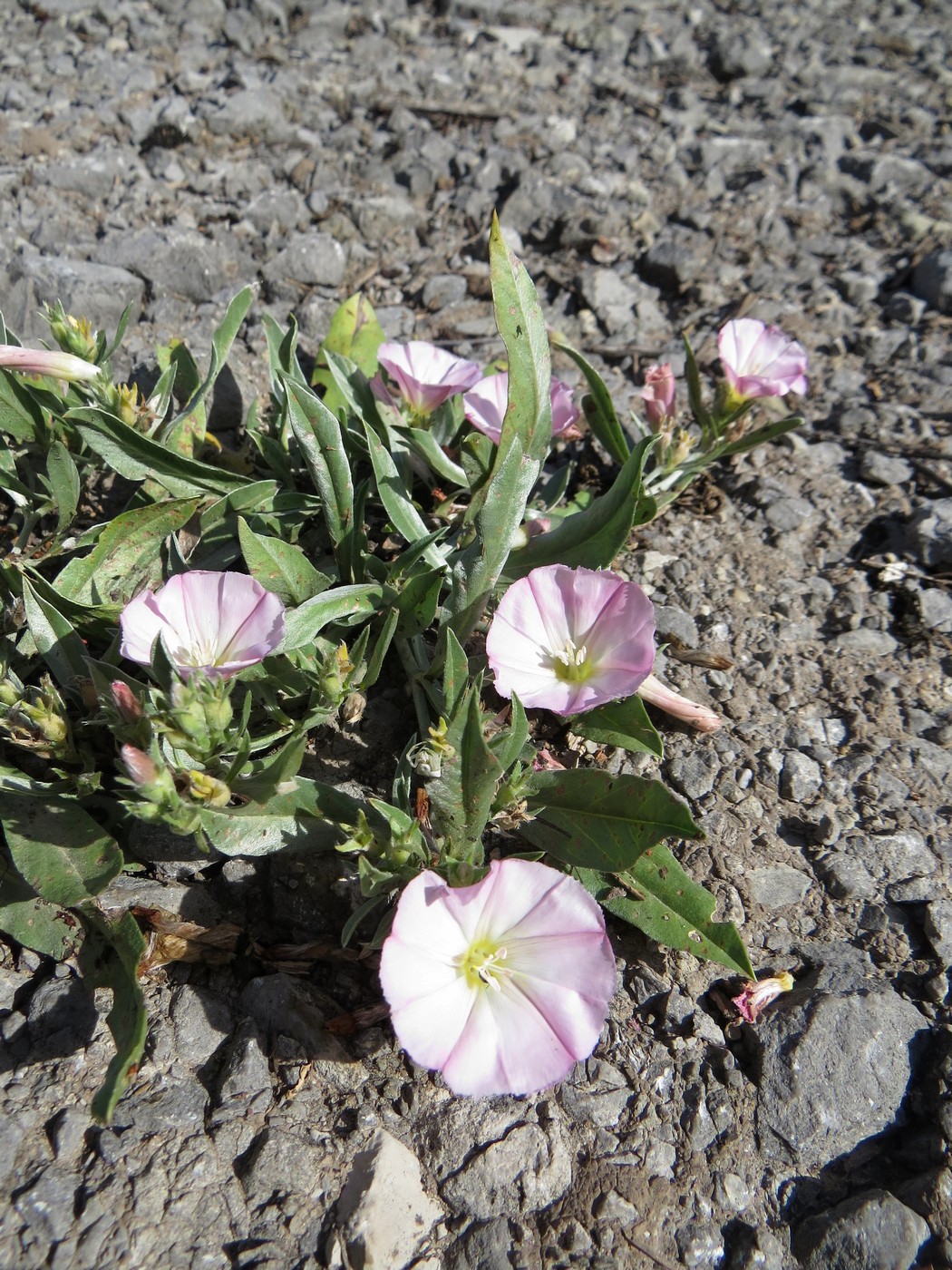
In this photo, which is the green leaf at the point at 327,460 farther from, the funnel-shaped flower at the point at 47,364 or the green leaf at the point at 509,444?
the funnel-shaped flower at the point at 47,364

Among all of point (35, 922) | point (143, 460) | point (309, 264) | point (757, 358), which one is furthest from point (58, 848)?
point (757, 358)

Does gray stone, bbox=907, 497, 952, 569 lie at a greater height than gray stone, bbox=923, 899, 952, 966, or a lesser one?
greater

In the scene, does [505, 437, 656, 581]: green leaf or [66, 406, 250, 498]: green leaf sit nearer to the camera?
[505, 437, 656, 581]: green leaf

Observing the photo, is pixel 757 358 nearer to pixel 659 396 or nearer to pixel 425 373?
pixel 659 396

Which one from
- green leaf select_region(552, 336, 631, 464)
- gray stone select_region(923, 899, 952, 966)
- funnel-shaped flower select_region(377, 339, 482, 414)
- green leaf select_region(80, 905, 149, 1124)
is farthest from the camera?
green leaf select_region(552, 336, 631, 464)

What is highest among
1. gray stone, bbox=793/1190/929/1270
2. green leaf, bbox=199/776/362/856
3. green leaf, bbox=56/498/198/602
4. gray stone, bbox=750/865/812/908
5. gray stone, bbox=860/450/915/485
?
gray stone, bbox=860/450/915/485

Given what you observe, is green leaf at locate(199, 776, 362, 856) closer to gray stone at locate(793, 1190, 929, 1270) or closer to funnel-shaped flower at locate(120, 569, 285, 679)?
funnel-shaped flower at locate(120, 569, 285, 679)

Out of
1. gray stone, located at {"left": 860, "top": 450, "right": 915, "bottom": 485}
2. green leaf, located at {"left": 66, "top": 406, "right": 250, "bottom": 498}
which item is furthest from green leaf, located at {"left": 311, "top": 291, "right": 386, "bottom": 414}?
gray stone, located at {"left": 860, "top": 450, "right": 915, "bottom": 485}
